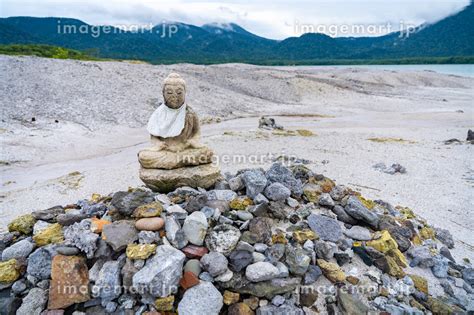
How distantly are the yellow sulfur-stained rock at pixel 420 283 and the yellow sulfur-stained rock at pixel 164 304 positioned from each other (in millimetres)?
Answer: 3811

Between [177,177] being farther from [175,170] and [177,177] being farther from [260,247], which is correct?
[260,247]

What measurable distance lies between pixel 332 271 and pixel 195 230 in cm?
217

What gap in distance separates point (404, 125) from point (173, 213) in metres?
23.2

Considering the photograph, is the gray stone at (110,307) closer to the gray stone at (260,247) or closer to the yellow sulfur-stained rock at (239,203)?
the gray stone at (260,247)

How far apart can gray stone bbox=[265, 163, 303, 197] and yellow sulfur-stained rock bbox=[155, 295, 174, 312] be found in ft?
9.94

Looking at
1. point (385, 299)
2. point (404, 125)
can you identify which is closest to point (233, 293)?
point (385, 299)

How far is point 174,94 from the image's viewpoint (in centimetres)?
701

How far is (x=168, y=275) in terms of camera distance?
4.62 m

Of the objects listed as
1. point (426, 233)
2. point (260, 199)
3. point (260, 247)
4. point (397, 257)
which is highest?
point (260, 199)

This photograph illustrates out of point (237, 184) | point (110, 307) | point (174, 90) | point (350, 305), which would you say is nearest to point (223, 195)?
point (237, 184)

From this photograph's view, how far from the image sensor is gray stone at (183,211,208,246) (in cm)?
519

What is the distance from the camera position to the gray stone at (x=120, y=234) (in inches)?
198

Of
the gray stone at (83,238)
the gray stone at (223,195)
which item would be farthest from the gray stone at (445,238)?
the gray stone at (83,238)

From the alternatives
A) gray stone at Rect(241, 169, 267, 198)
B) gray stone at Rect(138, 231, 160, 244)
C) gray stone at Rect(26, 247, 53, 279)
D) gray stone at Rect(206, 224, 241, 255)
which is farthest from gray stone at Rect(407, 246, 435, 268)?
gray stone at Rect(26, 247, 53, 279)
